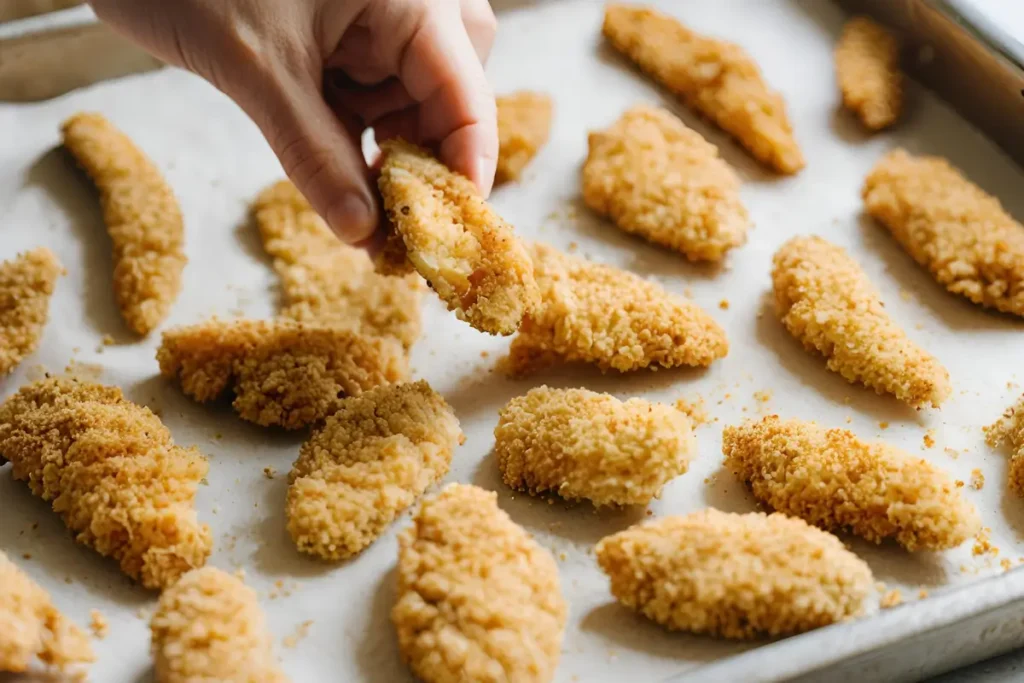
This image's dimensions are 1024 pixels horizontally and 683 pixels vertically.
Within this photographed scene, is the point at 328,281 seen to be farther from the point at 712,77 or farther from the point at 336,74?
the point at 712,77

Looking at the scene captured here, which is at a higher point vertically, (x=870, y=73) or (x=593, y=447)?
(x=870, y=73)

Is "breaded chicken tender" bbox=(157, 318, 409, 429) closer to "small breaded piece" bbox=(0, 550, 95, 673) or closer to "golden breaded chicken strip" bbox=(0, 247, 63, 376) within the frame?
"golden breaded chicken strip" bbox=(0, 247, 63, 376)

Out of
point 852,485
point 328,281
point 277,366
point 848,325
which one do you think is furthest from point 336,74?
point 852,485

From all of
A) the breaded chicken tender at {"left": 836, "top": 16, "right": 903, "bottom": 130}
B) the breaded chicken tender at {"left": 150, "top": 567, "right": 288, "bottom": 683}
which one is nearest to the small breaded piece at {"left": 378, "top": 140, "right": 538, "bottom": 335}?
the breaded chicken tender at {"left": 150, "top": 567, "right": 288, "bottom": 683}

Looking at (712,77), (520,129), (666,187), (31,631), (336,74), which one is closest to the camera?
(31,631)

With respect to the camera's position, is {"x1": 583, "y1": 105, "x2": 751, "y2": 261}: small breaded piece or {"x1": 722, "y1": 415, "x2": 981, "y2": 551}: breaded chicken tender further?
{"x1": 583, "y1": 105, "x2": 751, "y2": 261}: small breaded piece

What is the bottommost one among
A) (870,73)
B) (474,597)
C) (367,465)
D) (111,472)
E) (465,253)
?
(111,472)
